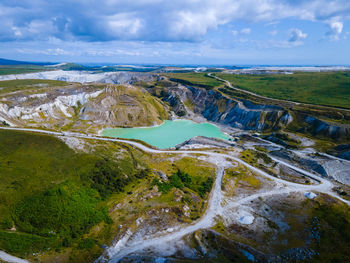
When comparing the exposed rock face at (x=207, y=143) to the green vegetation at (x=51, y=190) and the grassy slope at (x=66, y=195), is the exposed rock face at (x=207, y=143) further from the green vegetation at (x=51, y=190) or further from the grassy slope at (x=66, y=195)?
the green vegetation at (x=51, y=190)

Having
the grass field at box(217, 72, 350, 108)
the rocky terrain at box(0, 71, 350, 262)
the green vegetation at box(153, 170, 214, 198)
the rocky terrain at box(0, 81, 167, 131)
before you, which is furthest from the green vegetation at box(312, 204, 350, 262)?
the rocky terrain at box(0, 81, 167, 131)

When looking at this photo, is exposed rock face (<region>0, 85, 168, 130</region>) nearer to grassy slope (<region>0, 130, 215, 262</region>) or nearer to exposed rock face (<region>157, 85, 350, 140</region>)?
exposed rock face (<region>157, 85, 350, 140</region>)

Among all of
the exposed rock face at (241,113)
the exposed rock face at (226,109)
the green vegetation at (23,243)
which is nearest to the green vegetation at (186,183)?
the green vegetation at (23,243)

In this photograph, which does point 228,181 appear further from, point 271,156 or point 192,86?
point 192,86

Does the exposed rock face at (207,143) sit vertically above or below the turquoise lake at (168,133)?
above

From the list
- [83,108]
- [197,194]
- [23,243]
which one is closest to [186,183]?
[197,194]
